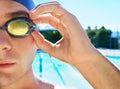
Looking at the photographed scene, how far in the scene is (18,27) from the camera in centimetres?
184

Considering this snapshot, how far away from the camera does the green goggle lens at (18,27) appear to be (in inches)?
72.6

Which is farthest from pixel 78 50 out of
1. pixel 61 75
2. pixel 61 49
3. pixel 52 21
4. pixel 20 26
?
pixel 61 75

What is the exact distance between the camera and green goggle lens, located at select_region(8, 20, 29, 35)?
1.84m

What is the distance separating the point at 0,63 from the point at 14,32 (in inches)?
8.8

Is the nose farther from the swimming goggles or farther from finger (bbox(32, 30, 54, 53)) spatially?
finger (bbox(32, 30, 54, 53))

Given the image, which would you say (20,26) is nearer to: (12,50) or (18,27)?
(18,27)

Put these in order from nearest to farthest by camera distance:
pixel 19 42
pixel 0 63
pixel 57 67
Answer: pixel 0 63 < pixel 19 42 < pixel 57 67

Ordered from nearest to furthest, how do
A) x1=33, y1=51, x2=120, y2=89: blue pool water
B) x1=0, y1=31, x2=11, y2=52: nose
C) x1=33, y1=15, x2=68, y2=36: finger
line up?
x1=0, y1=31, x2=11, y2=52: nose < x1=33, y1=15, x2=68, y2=36: finger < x1=33, y1=51, x2=120, y2=89: blue pool water

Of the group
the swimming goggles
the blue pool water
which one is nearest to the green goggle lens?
the swimming goggles

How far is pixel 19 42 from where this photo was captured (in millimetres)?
1954

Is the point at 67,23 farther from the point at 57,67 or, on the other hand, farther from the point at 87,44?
the point at 57,67

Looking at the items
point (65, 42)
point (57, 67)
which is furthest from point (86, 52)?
point (57, 67)

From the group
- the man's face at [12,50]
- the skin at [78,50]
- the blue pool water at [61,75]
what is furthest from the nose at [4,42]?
the blue pool water at [61,75]

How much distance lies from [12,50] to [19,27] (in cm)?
17
